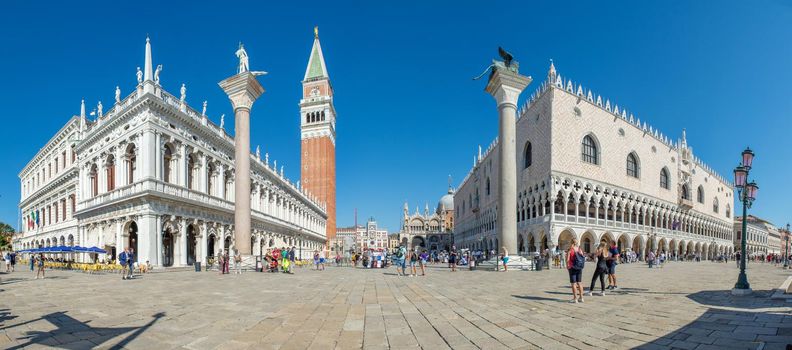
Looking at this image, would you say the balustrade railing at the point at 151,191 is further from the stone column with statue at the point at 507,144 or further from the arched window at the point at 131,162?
the stone column with statue at the point at 507,144

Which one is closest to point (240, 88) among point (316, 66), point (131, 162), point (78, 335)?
point (131, 162)

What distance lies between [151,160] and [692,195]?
2710 inches

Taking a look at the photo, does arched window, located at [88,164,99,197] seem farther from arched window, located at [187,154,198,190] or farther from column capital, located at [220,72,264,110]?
column capital, located at [220,72,264,110]

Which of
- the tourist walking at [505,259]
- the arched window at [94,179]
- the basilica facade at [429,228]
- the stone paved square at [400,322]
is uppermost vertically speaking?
the arched window at [94,179]

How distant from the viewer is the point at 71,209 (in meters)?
40.9

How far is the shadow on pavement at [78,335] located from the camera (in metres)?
5.56

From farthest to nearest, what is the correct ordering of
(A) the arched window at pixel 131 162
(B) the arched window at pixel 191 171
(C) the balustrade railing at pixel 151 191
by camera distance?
(B) the arched window at pixel 191 171 < (A) the arched window at pixel 131 162 < (C) the balustrade railing at pixel 151 191

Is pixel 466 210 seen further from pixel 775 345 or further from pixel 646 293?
pixel 775 345

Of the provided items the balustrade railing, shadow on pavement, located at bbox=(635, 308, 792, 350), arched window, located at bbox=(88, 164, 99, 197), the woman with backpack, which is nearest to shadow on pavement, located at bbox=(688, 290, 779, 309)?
shadow on pavement, located at bbox=(635, 308, 792, 350)

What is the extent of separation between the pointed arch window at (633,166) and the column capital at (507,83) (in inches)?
1328

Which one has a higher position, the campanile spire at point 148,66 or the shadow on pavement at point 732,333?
the campanile spire at point 148,66

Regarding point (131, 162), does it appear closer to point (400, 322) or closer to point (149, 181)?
point (149, 181)

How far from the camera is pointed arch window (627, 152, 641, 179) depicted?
51278mm

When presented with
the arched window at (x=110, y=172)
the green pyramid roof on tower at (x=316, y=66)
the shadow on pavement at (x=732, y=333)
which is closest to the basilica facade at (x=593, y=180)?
the shadow on pavement at (x=732, y=333)
